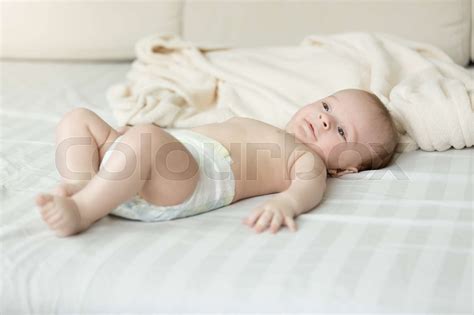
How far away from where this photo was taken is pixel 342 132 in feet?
4.90

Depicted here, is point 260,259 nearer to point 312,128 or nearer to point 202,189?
point 202,189

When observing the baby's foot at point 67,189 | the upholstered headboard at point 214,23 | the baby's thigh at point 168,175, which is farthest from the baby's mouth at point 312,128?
the upholstered headboard at point 214,23

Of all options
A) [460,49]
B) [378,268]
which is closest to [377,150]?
[378,268]

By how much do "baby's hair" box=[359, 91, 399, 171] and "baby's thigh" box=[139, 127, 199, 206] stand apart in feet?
1.39

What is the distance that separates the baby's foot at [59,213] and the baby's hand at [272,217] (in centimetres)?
29

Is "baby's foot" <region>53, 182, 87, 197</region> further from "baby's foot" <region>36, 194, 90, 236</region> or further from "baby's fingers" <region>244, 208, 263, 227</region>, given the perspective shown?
"baby's fingers" <region>244, 208, 263, 227</region>

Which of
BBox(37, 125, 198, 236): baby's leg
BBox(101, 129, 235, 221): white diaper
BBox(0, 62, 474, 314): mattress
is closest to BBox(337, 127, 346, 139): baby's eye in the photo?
BBox(0, 62, 474, 314): mattress

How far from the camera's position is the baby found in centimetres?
120

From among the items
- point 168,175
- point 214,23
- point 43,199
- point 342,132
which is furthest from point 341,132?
point 214,23

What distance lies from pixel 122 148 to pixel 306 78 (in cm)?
75

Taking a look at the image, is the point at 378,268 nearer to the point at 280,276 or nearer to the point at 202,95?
the point at 280,276

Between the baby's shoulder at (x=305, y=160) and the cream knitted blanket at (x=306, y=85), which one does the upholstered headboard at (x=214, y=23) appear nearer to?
the cream knitted blanket at (x=306, y=85)

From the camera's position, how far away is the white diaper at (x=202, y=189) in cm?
126

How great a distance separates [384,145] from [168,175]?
50 cm
